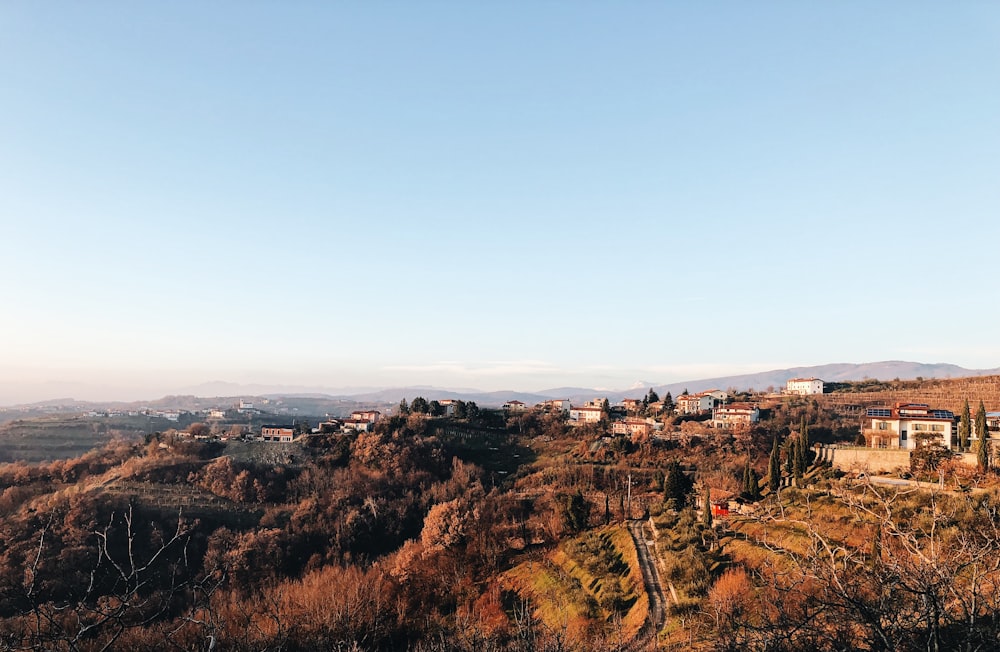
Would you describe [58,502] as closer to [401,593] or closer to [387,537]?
[387,537]

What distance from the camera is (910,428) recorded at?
3928 cm

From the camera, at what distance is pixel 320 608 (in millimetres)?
32719

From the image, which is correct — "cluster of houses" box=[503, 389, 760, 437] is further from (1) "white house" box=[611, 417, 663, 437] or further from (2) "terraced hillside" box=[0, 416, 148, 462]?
(2) "terraced hillside" box=[0, 416, 148, 462]

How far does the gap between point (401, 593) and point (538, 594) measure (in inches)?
375

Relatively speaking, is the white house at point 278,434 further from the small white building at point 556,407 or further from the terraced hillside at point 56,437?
the terraced hillside at point 56,437

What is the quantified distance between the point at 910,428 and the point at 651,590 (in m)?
24.5

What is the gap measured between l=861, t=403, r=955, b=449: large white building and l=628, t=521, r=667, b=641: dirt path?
63.8 ft

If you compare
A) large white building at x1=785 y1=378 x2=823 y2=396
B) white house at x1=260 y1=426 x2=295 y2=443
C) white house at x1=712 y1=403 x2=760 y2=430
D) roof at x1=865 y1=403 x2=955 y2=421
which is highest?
roof at x1=865 y1=403 x2=955 y2=421

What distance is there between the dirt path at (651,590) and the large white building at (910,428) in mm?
19451

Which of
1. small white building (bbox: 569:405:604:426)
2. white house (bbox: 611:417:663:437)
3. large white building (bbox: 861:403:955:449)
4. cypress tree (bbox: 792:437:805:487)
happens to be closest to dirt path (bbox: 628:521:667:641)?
cypress tree (bbox: 792:437:805:487)

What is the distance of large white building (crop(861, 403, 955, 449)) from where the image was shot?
1491 inches

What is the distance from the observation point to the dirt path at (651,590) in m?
25.7

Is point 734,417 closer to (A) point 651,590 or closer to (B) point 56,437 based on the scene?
(A) point 651,590

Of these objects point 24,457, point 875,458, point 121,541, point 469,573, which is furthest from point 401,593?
point 24,457
